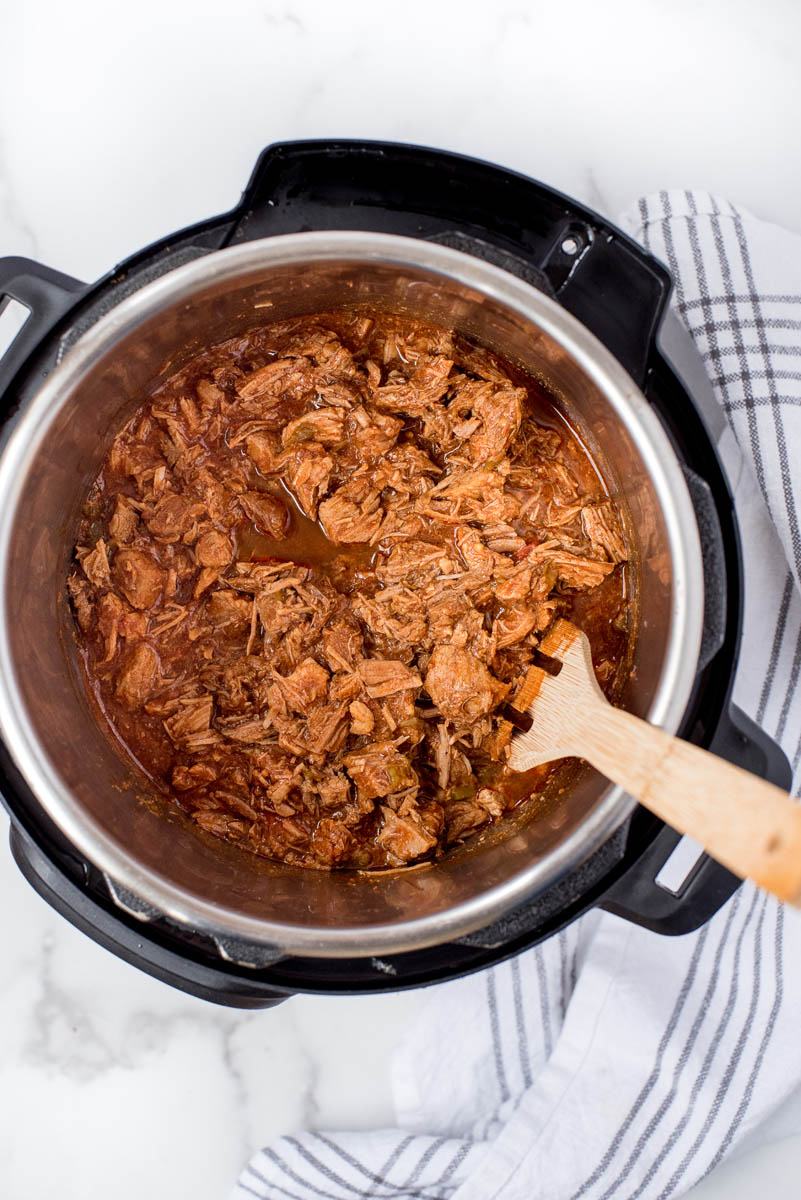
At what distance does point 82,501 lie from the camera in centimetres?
212

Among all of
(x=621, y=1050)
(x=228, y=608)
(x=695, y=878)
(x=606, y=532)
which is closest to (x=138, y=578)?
(x=228, y=608)

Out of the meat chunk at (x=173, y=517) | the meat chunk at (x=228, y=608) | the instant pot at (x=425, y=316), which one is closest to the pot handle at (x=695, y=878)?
the instant pot at (x=425, y=316)

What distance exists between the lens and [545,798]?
2.12m

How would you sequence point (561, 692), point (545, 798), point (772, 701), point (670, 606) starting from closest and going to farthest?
1. point (670, 606)
2. point (561, 692)
3. point (545, 798)
4. point (772, 701)

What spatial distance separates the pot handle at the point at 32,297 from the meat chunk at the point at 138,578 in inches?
17.1

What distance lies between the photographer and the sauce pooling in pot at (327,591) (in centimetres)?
212

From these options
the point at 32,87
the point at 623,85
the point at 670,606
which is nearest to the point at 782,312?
the point at 623,85

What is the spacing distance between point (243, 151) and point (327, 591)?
1098 mm

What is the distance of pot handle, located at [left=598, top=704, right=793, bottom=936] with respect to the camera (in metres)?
1.88

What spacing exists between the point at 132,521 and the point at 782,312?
1.55 metres

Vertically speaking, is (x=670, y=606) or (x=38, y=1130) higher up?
(x=670, y=606)

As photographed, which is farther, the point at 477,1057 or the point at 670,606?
the point at 477,1057

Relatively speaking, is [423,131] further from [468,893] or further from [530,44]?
[468,893]

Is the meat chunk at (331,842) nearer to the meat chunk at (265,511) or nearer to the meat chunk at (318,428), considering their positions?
the meat chunk at (265,511)
